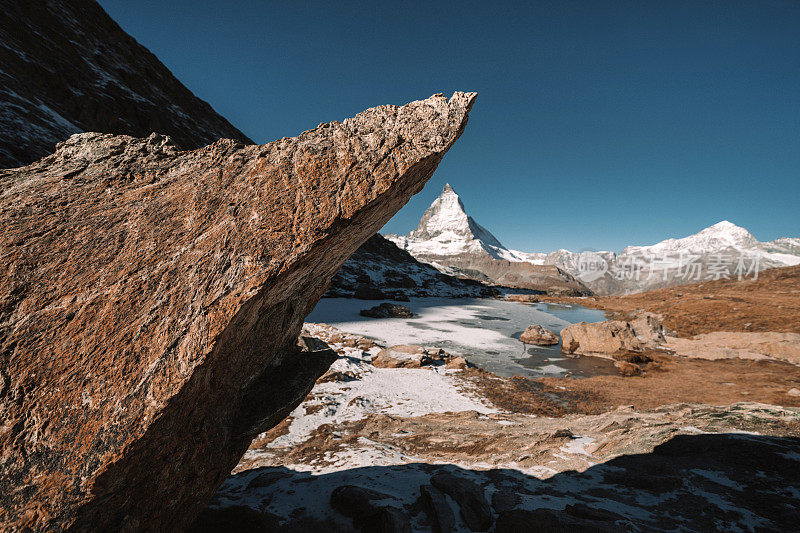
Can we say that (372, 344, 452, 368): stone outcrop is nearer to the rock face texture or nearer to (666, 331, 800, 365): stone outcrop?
the rock face texture

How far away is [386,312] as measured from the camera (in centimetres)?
4266

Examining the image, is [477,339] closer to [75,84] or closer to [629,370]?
[629,370]

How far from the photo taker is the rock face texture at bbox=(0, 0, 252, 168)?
2192cm

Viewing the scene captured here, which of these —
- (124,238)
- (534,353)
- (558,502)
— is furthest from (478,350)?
(124,238)

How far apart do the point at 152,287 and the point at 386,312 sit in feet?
130

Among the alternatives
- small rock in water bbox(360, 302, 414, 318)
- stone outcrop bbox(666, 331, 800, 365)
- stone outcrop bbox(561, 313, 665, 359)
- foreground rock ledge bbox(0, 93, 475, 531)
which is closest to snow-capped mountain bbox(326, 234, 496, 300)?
small rock in water bbox(360, 302, 414, 318)

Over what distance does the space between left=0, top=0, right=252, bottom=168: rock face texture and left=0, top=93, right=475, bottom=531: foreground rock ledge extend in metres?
22.0

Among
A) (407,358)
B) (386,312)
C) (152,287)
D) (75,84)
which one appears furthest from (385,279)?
(152,287)

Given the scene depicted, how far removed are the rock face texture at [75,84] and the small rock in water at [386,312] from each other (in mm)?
31945

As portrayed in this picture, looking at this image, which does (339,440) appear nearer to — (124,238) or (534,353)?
(124,238)

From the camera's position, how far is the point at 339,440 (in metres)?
9.74

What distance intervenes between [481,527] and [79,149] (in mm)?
8697

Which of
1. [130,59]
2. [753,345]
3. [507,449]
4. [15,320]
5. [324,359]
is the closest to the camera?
[15,320]

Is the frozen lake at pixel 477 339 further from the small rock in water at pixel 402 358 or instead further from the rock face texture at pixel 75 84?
the rock face texture at pixel 75 84
